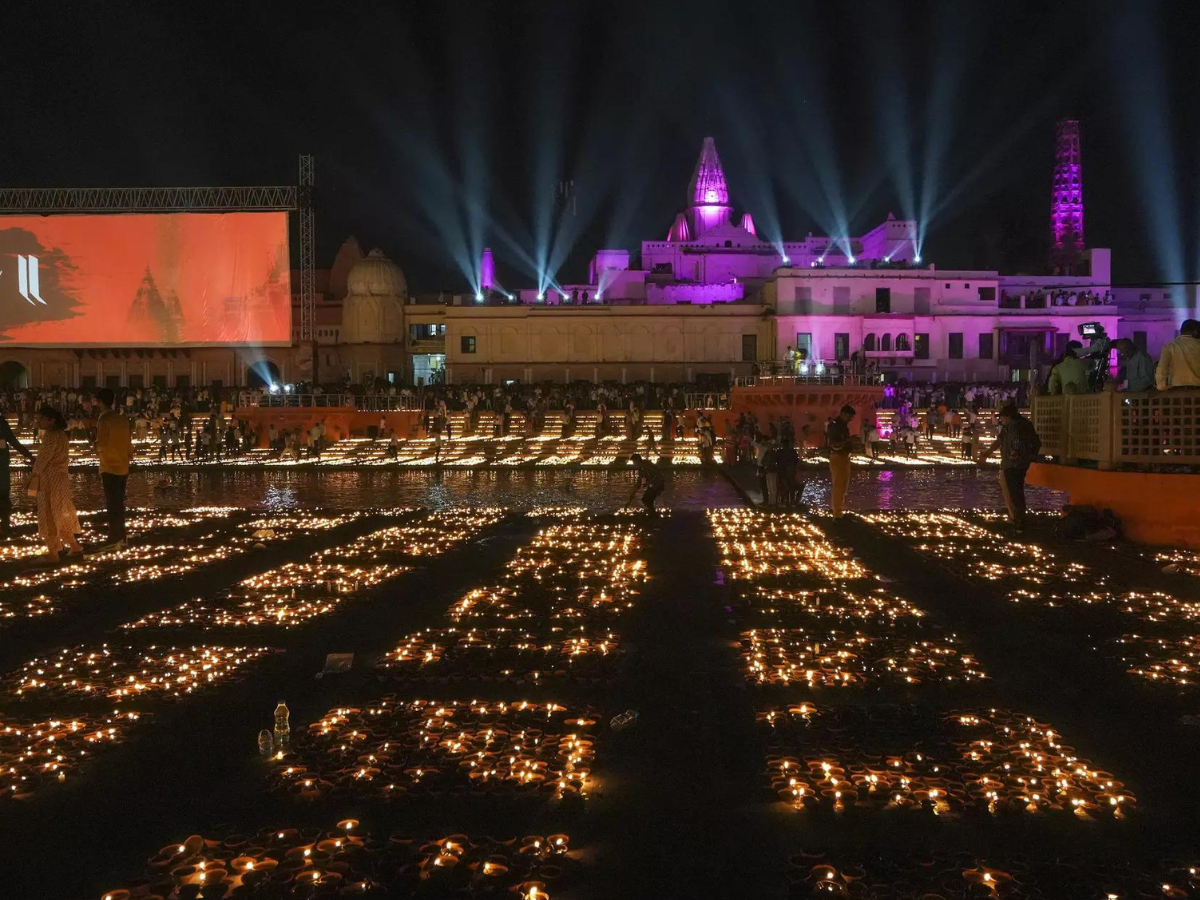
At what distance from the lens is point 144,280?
43188 millimetres

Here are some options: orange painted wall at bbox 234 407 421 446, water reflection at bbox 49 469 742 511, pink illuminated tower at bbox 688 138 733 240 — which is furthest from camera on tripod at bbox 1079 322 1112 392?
pink illuminated tower at bbox 688 138 733 240

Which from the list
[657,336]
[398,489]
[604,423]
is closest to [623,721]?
[398,489]

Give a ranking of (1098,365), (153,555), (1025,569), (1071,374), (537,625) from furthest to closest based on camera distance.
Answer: (1098,365) → (1071,374) → (153,555) → (1025,569) → (537,625)

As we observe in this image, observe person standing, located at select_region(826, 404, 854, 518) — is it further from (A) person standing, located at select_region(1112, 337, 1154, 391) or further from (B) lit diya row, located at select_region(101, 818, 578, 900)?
(B) lit diya row, located at select_region(101, 818, 578, 900)

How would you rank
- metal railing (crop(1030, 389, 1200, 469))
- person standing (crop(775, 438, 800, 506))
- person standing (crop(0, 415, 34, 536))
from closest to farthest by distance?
metal railing (crop(1030, 389, 1200, 469)) → person standing (crop(0, 415, 34, 536)) → person standing (crop(775, 438, 800, 506))

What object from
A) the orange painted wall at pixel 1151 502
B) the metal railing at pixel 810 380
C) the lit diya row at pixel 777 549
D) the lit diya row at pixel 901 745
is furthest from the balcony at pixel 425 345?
the lit diya row at pixel 901 745

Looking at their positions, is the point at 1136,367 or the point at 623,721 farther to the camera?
the point at 1136,367

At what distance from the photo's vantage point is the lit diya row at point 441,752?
4.87 m

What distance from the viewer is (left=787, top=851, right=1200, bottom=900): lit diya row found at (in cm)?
382

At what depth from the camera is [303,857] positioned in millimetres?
4137

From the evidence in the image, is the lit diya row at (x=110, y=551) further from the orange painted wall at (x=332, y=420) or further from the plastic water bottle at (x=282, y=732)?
the orange painted wall at (x=332, y=420)

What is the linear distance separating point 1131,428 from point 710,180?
6851cm

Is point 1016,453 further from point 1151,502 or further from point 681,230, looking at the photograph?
point 681,230

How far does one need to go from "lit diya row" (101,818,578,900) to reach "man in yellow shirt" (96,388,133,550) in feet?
28.8
